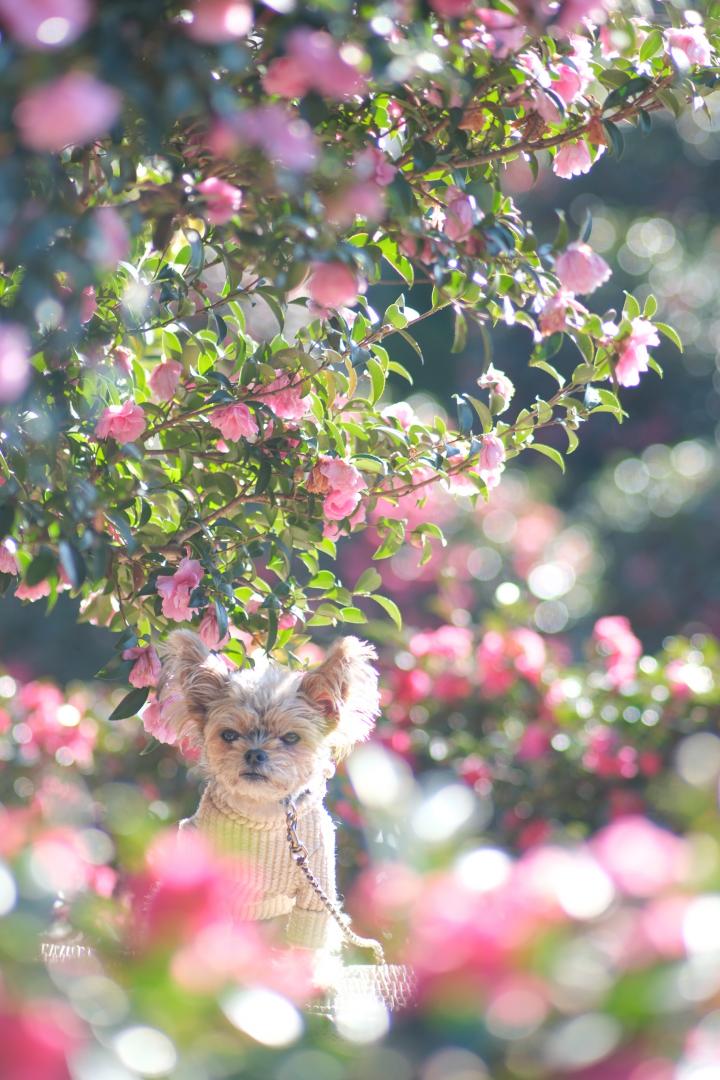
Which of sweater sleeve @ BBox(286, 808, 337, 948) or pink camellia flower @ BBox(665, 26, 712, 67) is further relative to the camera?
sweater sleeve @ BBox(286, 808, 337, 948)

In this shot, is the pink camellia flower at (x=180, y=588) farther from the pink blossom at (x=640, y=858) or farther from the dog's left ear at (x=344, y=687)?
the pink blossom at (x=640, y=858)

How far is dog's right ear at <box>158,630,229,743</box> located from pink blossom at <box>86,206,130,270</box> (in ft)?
3.06

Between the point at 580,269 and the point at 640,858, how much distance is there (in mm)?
963

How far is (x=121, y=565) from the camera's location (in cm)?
215

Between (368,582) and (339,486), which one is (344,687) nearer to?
(368,582)

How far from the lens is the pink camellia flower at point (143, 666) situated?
6.92ft

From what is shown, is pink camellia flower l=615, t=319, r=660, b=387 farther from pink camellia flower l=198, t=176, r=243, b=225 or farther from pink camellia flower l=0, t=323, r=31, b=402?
pink camellia flower l=0, t=323, r=31, b=402

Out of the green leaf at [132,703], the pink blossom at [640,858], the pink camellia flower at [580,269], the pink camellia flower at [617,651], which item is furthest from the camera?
the pink camellia flower at [617,651]

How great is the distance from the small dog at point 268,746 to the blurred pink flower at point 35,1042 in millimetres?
1253

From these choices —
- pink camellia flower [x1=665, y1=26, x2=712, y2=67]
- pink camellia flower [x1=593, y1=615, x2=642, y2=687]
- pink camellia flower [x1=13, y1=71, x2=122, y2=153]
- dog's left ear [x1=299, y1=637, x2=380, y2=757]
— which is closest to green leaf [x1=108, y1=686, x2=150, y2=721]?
dog's left ear [x1=299, y1=637, x2=380, y2=757]

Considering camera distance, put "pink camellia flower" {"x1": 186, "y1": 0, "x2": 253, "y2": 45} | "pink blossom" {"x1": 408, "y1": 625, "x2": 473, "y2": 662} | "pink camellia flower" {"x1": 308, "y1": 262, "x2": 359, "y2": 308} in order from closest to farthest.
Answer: "pink camellia flower" {"x1": 186, "y1": 0, "x2": 253, "y2": 45} < "pink camellia flower" {"x1": 308, "y1": 262, "x2": 359, "y2": 308} < "pink blossom" {"x1": 408, "y1": 625, "x2": 473, "y2": 662}

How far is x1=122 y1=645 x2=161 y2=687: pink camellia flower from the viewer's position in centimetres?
211

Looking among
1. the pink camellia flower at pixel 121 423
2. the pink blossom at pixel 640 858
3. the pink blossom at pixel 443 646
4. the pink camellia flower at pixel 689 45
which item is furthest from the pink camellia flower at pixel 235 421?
the pink blossom at pixel 443 646

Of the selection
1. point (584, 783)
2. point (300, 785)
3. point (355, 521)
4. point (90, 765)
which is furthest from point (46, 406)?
point (584, 783)
